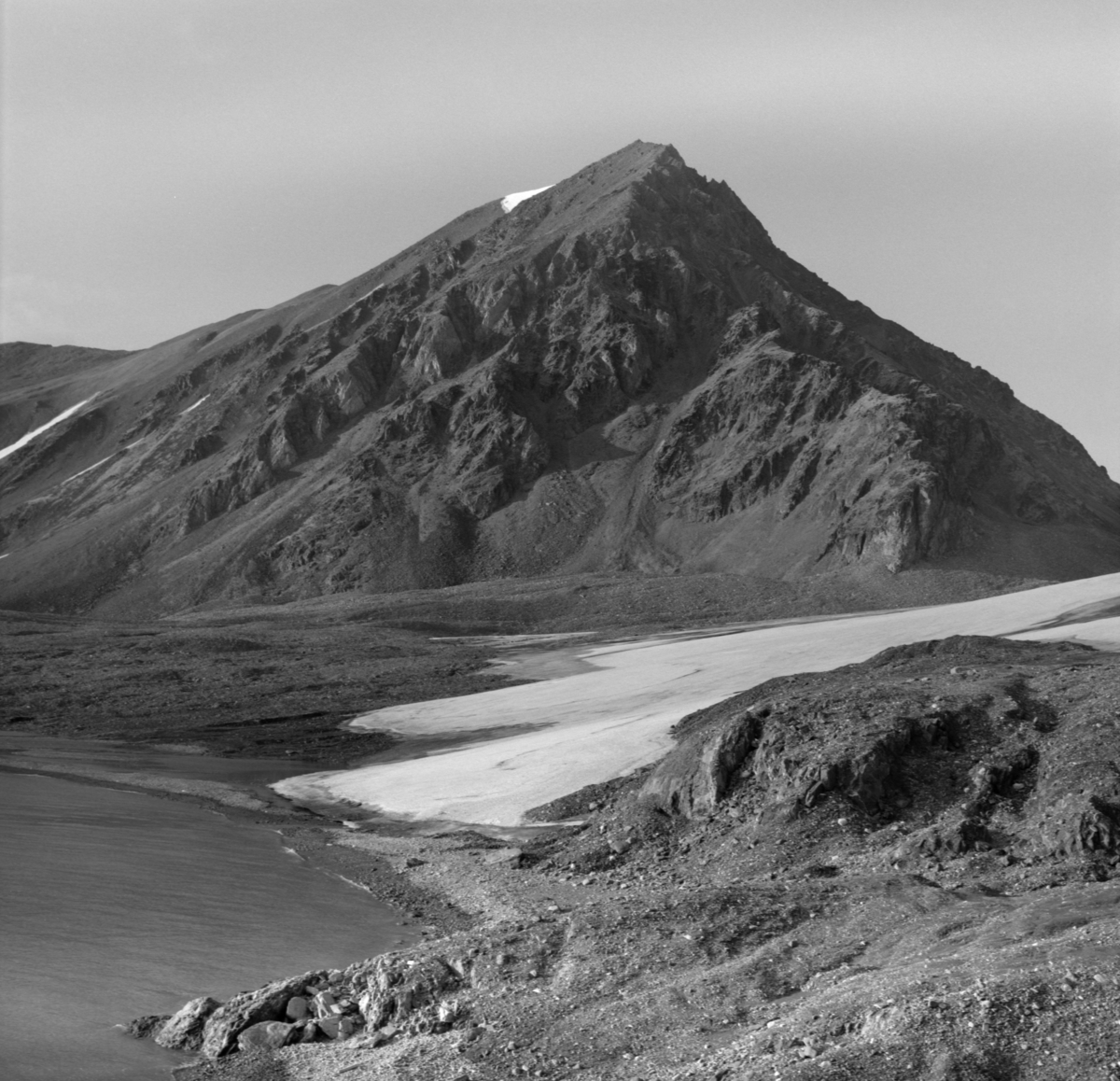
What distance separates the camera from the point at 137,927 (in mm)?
33469

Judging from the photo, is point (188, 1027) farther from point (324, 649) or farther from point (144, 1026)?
point (324, 649)

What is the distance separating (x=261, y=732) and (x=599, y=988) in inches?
2700

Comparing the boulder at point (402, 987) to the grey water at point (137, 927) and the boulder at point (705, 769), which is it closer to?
the grey water at point (137, 927)

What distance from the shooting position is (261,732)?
293 ft

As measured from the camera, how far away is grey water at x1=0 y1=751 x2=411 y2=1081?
24.8m

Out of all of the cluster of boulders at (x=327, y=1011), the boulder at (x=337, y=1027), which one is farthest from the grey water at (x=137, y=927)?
the boulder at (x=337, y=1027)

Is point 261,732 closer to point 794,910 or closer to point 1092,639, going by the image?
point 1092,639

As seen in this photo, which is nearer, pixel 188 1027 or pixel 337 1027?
pixel 337 1027

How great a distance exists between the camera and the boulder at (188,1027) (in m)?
24.4

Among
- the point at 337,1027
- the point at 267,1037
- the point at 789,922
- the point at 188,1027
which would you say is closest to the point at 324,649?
the point at 188,1027

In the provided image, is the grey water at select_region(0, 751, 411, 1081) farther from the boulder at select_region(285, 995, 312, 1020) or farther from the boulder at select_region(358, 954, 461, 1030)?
the boulder at select_region(358, 954, 461, 1030)

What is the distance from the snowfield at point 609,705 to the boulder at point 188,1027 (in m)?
24.9

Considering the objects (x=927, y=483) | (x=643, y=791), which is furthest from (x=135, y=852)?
(x=927, y=483)

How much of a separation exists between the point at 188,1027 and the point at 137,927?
9.61m
